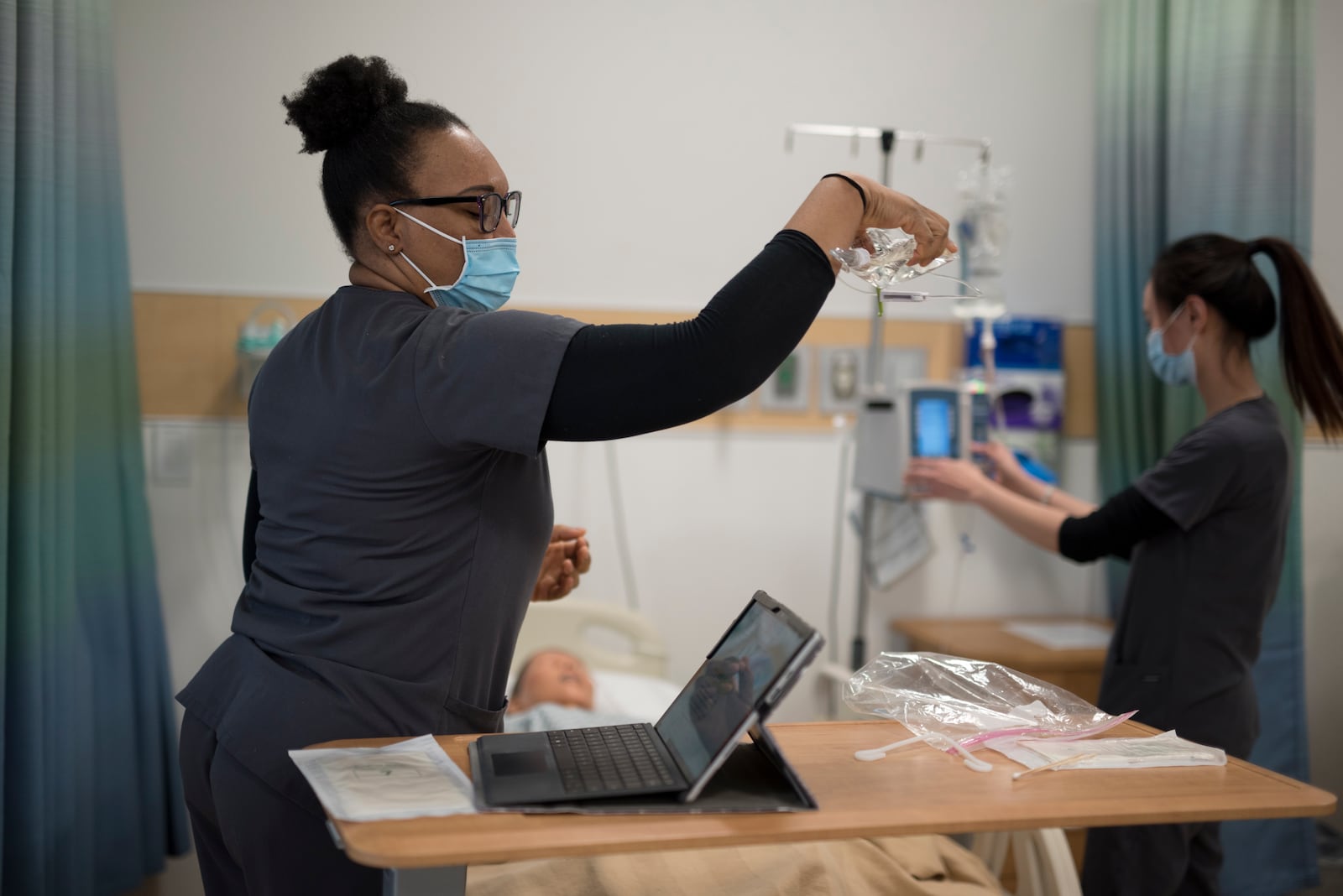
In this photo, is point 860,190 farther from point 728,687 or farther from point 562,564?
point 562,564

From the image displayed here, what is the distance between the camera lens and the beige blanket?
5.94 feet

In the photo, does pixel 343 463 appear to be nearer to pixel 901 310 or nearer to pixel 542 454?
pixel 542 454

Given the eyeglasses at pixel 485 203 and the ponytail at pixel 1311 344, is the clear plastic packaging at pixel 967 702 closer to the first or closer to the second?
the eyeglasses at pixel 485 203

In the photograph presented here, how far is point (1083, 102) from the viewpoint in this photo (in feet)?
11.5

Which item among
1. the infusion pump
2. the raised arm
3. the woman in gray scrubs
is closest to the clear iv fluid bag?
the woman in gray scrubs

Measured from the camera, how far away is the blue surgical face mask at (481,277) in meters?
1.41

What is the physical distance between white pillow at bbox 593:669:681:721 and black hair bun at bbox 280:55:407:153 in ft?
5.79

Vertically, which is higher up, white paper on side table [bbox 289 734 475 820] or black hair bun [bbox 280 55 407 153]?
black hair bun [bbox 280 55 407 153]

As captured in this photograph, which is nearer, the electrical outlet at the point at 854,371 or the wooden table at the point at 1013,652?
the wooden table at the point at 1013,652

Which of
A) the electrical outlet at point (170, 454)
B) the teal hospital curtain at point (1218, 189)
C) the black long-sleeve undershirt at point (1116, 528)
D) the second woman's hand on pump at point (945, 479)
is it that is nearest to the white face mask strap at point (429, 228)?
the black long-sleeve undershirt at point (1116, 528)

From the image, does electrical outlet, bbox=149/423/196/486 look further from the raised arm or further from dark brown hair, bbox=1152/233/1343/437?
dark brown hair, bbox=1152/233/1343/437

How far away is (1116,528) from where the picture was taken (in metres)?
2.29

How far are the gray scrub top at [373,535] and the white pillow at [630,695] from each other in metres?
1.53

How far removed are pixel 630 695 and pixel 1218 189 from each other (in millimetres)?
2075
